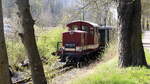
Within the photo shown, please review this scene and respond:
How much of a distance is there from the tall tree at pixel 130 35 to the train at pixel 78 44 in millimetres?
8196

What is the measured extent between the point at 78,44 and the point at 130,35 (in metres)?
9.73

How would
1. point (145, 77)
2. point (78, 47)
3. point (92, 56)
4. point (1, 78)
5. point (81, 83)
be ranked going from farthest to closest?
point (92, 56) < point (78, 47) < point (145, 77) < point (81, 83) < point (1, 78)

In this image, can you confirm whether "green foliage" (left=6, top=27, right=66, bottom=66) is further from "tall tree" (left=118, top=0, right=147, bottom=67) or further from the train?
"tall tree" (left=118, top=0, right=147, bottom=67)

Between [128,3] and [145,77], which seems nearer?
[145,77]

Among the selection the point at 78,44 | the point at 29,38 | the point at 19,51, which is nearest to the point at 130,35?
the point at 29,38

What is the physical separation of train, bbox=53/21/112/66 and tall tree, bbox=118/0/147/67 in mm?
8196

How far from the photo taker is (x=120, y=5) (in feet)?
30.2

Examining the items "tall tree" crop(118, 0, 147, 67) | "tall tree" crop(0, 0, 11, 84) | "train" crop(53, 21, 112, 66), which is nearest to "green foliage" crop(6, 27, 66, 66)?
"train" crop(53, 21, 112, 66)

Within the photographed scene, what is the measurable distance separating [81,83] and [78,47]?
39.2 feet

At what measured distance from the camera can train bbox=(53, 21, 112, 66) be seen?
18.4 meters

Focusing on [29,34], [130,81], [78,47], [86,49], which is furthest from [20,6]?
[86,49]

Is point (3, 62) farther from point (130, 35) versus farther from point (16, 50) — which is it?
point (16, 50)

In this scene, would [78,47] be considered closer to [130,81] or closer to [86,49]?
[86,49]

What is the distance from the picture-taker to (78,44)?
19.0 metres
